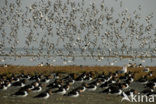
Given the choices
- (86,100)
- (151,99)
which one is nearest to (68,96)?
(86,100)

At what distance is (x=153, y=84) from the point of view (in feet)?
115

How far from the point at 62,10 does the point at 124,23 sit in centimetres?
1591

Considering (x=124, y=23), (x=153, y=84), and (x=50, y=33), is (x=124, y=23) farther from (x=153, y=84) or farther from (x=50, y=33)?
(x=153, y=84)

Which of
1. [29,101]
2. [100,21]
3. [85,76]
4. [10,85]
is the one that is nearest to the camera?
[29,101]

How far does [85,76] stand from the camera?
44.1 metres

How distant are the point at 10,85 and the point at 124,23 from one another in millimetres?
52087

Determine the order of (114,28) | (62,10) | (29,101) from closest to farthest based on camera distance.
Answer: (29,101) → (62,10) → (114,28)

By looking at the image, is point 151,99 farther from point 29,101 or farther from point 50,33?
point 50,33

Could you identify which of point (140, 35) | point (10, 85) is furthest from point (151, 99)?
point (140, 35)

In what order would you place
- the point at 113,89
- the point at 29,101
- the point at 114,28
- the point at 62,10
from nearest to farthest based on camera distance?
the point at 29,101
the point at 113,89
the point at 62,10
the point at 114,28

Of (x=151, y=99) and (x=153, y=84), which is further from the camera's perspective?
(x=153, y=84)

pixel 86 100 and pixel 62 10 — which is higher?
pixel 62 10

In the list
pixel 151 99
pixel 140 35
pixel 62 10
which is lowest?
pixel 151 99

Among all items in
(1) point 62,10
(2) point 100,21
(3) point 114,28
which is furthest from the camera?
(3) point 114,28
